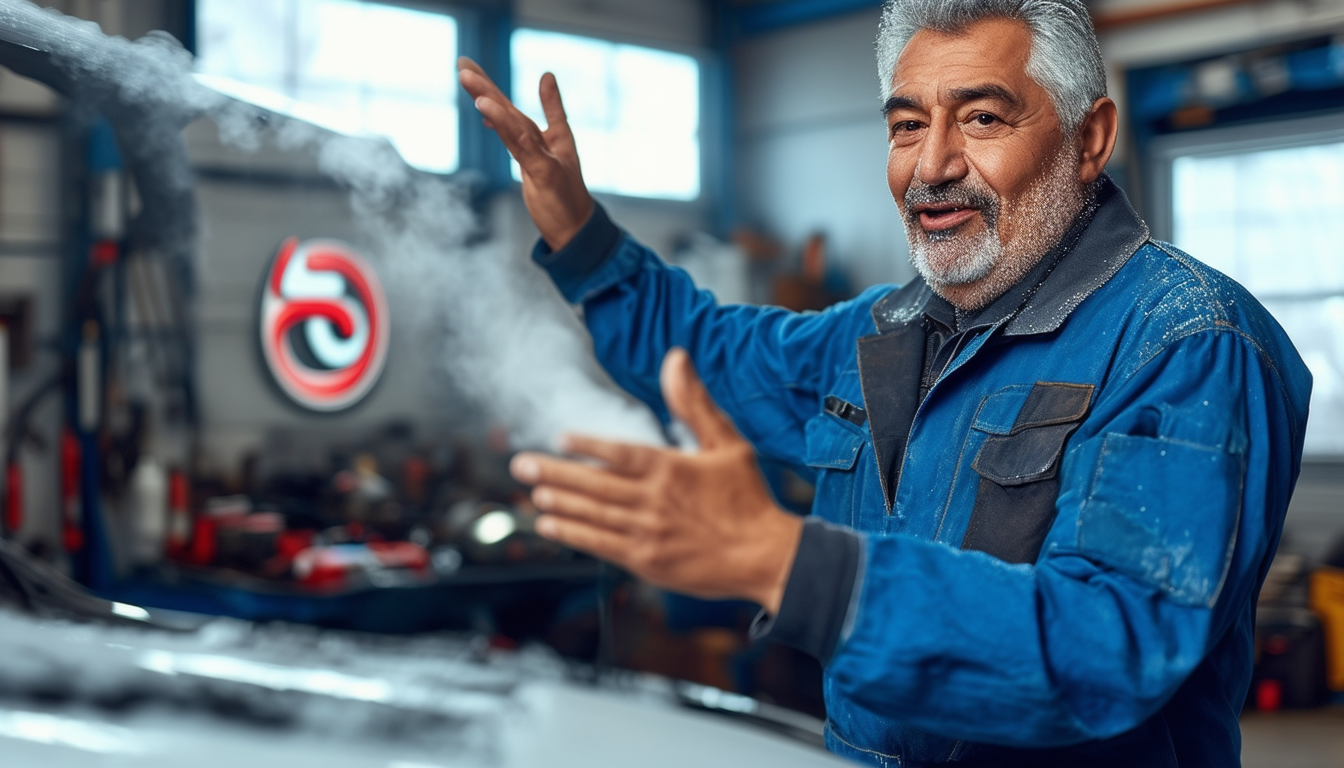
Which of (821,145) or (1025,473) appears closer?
(1025,473)

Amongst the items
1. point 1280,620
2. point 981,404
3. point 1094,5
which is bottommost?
point 1280,620

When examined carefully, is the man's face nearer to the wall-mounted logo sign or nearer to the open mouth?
the open mouth

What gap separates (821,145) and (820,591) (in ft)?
23.7

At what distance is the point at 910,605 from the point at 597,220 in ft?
2.84

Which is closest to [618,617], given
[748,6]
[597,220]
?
[597,220]

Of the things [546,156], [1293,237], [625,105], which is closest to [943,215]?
[546,156]

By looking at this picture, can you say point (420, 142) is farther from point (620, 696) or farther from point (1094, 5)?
point (620, 696)

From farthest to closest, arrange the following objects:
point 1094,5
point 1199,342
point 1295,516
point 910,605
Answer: point 1094,5
point 1295,516
point 1199,342
point 910,605

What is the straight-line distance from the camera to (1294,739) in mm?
4668

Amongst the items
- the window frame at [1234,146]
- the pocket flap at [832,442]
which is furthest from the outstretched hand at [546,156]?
the window frame at [1234,146]

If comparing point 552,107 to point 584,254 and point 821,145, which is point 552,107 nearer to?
point 584,254

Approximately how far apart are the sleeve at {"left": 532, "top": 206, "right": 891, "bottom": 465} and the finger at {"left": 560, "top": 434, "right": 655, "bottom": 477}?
0.80 meters

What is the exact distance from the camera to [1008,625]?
858 millimetres

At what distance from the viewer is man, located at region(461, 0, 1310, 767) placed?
824 mm
